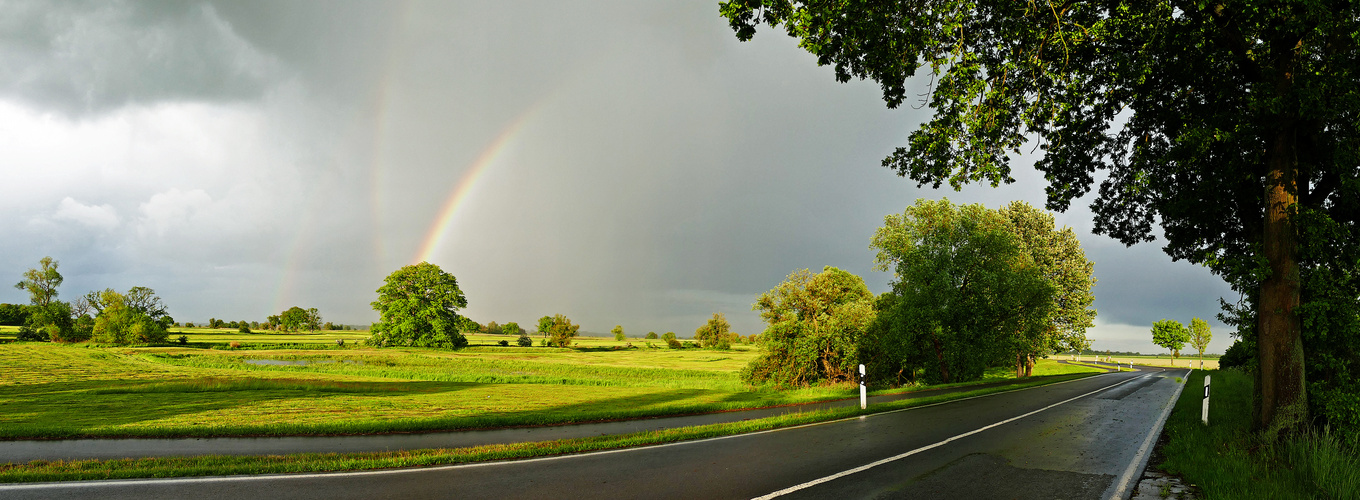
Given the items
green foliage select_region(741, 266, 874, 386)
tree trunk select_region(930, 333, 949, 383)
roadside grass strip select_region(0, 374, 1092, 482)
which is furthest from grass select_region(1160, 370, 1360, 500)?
tree trunk select_region(930, 333, 949, 383)

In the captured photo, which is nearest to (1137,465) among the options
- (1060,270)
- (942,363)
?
(942,363)

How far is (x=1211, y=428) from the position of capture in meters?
10.8

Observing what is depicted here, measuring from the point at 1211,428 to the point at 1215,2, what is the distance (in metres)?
8.55

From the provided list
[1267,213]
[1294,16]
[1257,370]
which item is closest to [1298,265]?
[1267,213]

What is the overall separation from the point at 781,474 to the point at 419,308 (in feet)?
244

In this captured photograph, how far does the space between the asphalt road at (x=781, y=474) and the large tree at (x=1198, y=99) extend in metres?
3.77

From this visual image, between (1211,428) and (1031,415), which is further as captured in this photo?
(1031,415)

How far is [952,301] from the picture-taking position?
2847cm

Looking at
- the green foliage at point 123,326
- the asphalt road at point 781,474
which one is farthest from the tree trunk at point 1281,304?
the green foliage at point 123,326

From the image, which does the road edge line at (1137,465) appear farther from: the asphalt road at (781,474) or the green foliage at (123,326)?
the green foliage at (123,326)

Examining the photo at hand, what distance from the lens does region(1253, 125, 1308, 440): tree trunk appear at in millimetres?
8562

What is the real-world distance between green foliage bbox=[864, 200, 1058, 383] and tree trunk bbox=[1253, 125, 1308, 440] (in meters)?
17.8

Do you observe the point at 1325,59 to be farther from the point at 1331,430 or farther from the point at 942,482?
the point at 942,482

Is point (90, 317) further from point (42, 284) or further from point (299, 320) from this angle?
point (299, 320)
